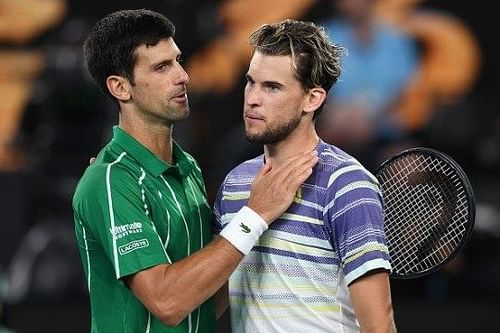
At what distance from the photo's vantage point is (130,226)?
12.3ft

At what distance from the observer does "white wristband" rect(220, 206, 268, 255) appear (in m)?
3.66

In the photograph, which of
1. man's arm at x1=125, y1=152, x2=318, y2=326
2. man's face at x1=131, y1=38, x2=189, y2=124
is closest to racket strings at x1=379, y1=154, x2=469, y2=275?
man's arm at x1=125, y1=152, x2=318, y2=326

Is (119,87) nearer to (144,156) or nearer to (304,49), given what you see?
(144,156)

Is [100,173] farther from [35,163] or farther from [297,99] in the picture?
[35,163]

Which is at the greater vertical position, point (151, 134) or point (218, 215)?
point (151, 134)

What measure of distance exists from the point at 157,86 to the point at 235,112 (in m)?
3.41

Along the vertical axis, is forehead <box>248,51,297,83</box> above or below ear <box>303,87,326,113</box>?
above

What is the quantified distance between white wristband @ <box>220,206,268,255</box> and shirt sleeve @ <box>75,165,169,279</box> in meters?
0.22

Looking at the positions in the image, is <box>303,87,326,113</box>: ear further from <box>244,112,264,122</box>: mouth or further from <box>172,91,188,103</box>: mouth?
<box>172,91,188,103</box>: mouth

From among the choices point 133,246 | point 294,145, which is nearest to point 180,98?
point 294,145

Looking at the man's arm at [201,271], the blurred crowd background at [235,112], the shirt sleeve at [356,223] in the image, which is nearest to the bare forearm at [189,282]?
the man's arm at [201,271]

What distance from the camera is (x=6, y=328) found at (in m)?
5.78

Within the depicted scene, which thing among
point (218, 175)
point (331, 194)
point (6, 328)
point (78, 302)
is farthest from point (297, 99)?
point (78, 302)

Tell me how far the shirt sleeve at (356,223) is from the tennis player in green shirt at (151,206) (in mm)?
130
